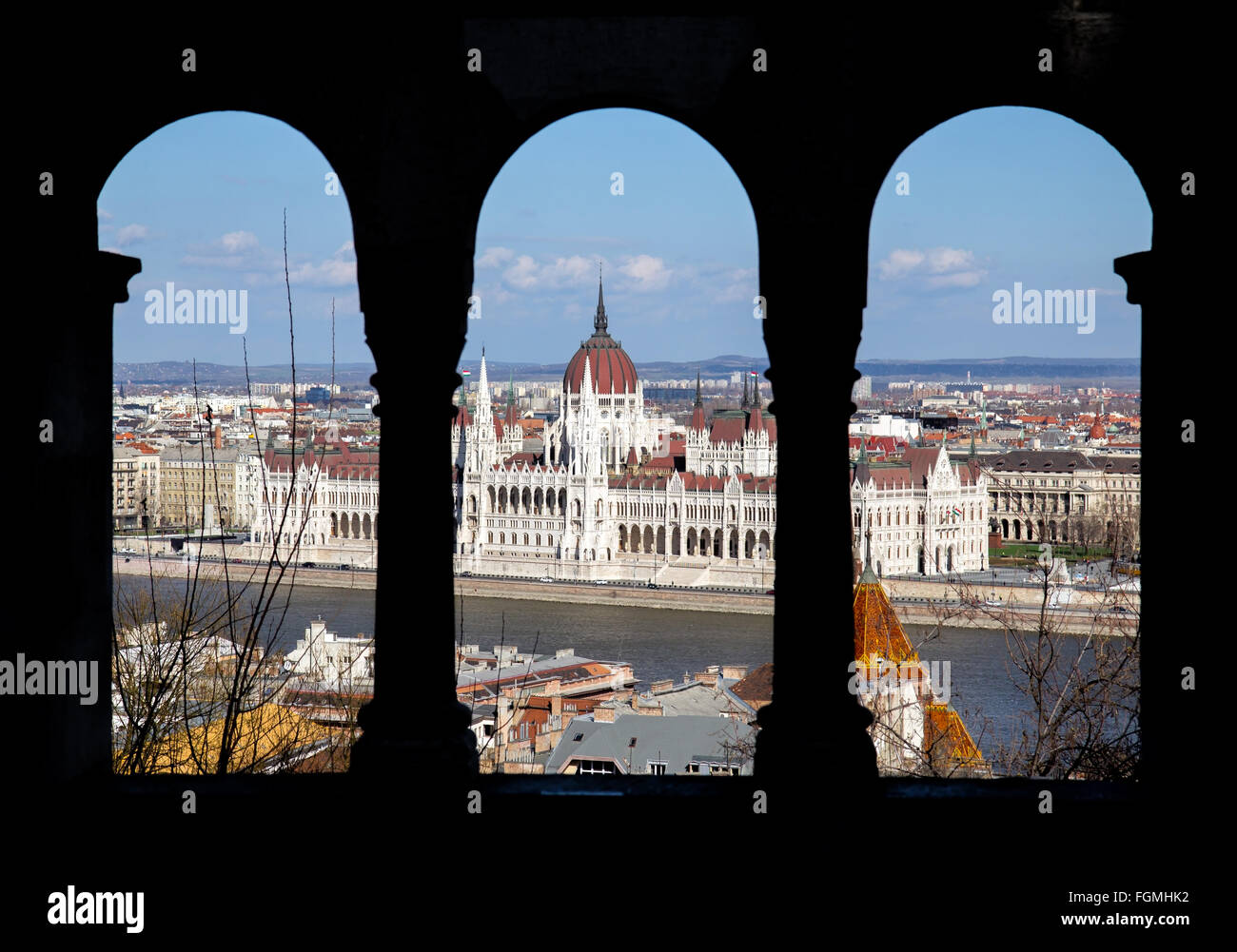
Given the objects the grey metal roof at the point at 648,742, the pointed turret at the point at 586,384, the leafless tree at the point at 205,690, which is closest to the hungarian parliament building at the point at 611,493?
the pointed turret at the point at 586,384

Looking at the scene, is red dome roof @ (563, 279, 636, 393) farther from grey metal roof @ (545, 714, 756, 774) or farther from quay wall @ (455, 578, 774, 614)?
grey metal roof @ (545, 714, 756, 774)

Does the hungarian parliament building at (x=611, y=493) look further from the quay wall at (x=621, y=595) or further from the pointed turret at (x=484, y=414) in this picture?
the quay wall at (x=621, y=595)

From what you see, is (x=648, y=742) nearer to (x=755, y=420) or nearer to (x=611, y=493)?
(x=611, y=493)

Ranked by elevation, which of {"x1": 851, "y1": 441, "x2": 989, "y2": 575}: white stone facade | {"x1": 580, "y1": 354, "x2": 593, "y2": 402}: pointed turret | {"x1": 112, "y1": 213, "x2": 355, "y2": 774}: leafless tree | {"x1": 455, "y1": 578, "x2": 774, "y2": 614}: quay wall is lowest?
{"x1": 455, "y1": 578, "x2": 774, "y2": 614}: quay wall

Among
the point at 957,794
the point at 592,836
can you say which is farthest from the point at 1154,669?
the point at 592,836

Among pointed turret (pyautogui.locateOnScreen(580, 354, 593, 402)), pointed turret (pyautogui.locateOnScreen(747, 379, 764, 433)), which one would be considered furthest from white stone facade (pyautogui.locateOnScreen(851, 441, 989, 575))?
pointed turret (pyautogui.locateOnScreen(580, 354, 593, 402))

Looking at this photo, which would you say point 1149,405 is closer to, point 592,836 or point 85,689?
point 592,836

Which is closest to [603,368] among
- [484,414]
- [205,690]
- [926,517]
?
[484,414]
